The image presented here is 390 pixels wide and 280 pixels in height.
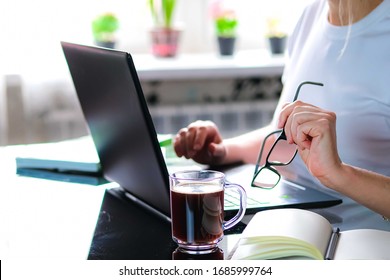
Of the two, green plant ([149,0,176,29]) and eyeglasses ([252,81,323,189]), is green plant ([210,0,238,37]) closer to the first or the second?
green plant ([149,0,176,29])

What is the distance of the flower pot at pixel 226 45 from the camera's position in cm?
282

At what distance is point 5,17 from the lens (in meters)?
2.68

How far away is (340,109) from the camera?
1.35 meters

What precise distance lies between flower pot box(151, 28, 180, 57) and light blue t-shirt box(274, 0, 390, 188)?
1.42 meters

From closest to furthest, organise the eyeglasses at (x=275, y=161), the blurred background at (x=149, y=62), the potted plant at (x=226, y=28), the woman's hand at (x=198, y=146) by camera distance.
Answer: the eyeglasses at (x=275, y=161)
the woman's hand at (x=198, y=146)
the blurred background at (x=149, y=62)
the potted plant at (x=226, y=28)

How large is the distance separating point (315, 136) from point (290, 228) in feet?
0.70

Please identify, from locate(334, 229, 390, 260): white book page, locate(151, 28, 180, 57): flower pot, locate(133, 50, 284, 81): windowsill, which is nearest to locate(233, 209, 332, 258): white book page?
locate(334, 229, 390, 260): white book page

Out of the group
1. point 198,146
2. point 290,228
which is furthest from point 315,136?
point 198,146

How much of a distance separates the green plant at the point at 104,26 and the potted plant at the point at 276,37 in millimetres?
633

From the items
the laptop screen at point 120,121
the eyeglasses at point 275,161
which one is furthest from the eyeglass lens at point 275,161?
the laptop screen at point 120,121

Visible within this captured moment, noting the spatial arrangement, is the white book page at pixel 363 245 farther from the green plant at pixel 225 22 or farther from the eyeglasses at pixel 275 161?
the green plant at pixel 225 22

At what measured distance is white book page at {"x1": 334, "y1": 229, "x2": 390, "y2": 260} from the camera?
85 centimetres

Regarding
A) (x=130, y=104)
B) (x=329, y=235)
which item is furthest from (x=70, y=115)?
(x=329, y=235)

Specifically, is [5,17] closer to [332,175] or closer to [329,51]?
[329,51]
